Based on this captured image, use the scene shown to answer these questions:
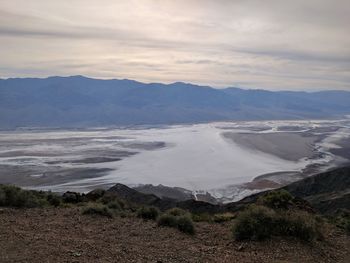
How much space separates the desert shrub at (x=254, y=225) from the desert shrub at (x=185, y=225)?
1560 millimetres

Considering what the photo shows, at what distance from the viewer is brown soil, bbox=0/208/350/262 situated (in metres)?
9.47

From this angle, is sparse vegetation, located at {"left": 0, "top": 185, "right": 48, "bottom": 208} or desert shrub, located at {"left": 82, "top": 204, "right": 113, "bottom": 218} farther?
sparse vegetation, located at {"left": 0, "top": 185, "right": 48, "bottom": 208}

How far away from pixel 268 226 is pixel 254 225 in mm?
356

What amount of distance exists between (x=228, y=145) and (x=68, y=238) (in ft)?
254

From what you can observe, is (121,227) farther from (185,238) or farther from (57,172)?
(57,172)

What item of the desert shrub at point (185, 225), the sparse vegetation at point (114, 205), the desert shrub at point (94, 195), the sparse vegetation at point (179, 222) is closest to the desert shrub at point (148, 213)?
the sparse vegetation at point (179, 222)

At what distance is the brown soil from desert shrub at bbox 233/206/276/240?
0.26 m

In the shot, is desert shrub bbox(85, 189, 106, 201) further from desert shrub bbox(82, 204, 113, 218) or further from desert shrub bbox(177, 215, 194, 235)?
desert shrub bbox(177, 215, 194, 235)

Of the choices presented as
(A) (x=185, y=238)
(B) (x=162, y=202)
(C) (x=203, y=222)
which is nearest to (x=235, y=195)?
(B) (x=162, y=202)

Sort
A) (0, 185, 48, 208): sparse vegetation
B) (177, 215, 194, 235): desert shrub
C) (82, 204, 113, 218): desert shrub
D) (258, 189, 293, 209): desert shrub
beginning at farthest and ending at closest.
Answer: (0, 185, 48, 208): sparse vegetation < (82, 204, 113, 218): desert shrub < (258, 189, 293, 209): desert shrub < (177, 215, 194, 235): desert shrub

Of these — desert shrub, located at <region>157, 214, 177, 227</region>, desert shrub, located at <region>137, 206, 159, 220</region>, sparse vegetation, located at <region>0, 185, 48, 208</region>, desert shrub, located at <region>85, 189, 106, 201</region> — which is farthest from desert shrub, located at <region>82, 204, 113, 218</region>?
desert shrub, located at <region>85, 189, 106, 201</region>

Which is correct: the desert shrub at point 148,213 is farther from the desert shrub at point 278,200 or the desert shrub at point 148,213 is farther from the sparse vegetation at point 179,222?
the desert shrub at point 278,200

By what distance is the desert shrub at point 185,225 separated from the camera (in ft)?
41.8

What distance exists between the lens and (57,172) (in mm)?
58688
